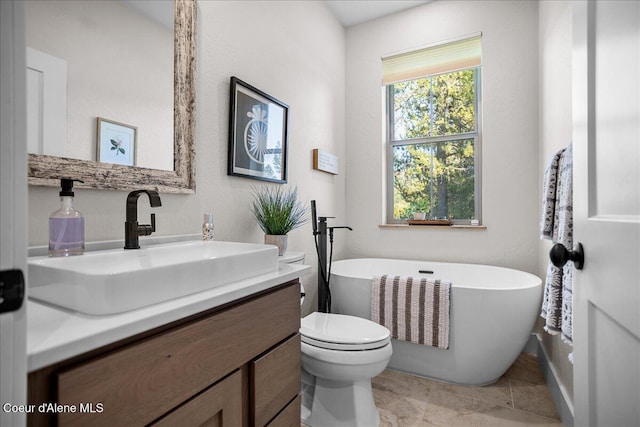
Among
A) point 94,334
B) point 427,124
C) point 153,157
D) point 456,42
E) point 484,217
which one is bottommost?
point 94,334

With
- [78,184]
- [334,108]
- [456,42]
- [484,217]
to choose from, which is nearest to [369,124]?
[334,108]

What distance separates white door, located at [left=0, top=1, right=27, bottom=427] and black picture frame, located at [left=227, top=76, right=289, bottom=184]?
125 centimetres

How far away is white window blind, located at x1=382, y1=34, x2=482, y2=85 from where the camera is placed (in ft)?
8.97

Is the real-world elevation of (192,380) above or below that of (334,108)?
below

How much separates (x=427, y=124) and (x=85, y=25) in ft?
8.57

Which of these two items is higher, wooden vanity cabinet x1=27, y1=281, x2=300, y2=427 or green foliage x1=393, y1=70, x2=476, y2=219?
green foliage x1=393, y1=70, x2=476, y2=219

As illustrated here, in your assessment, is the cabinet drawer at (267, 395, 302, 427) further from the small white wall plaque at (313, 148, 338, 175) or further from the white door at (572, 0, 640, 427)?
the small white wall plaque at (313, 148, 338, 175)

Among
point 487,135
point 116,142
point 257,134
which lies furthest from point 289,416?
point 487,135

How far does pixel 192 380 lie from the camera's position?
739 mm

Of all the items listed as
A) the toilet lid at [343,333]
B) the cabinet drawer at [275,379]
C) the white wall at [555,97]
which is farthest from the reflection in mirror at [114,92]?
the white wall at [555,97]

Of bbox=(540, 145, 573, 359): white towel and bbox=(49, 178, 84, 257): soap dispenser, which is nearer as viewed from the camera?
bbox=(49, 178, 84, 257): soap dispenser

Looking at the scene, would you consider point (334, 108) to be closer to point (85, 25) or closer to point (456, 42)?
point (456, 42)

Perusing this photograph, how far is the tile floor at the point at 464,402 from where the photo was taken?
1676mm

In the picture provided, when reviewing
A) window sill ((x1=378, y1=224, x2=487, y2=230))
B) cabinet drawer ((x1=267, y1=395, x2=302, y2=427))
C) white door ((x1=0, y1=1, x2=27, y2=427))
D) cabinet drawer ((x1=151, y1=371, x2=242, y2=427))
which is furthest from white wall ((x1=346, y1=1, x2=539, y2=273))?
white door ((x1=0, y1=1, x2=27, y2=427))
